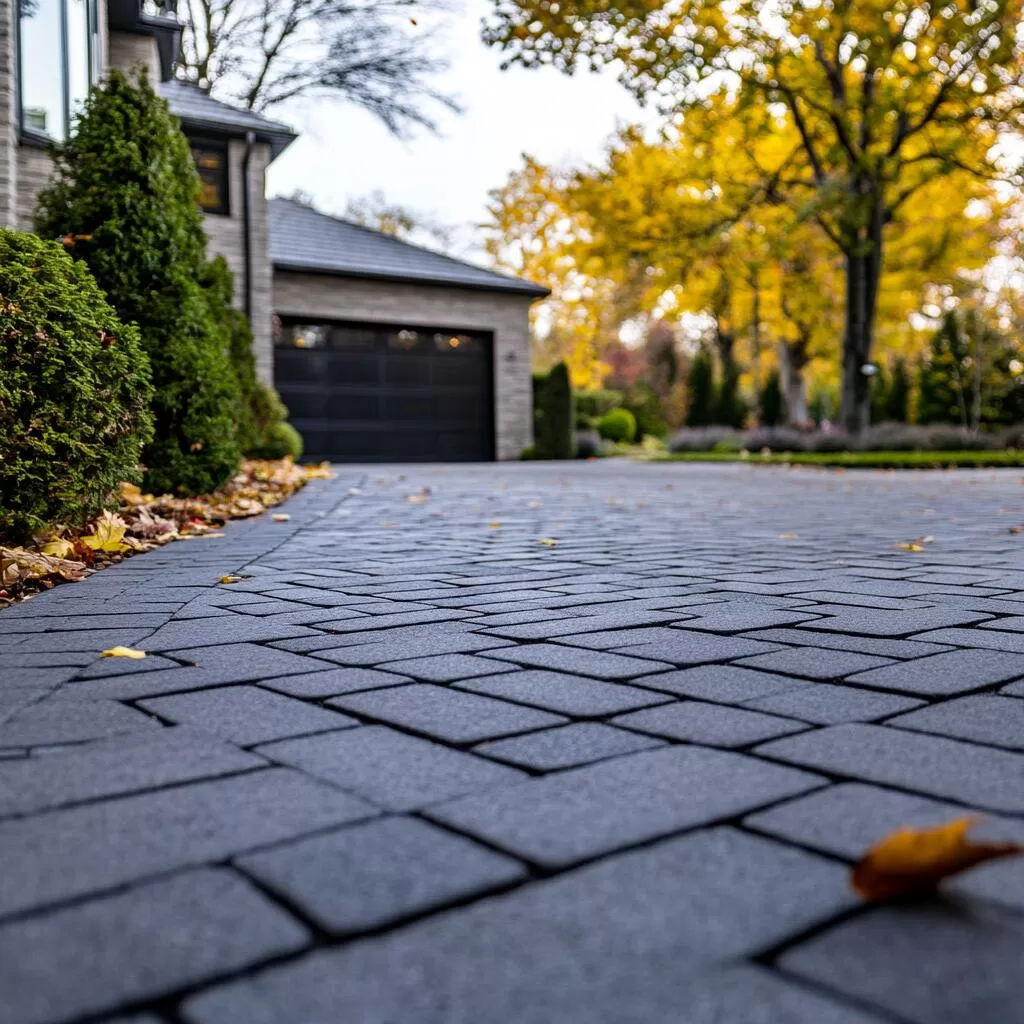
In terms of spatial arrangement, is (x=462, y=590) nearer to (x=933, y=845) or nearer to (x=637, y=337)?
(x=933, y=845)

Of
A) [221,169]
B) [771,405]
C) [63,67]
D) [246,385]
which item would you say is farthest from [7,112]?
[771,405]

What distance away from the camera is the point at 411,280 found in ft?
65.7

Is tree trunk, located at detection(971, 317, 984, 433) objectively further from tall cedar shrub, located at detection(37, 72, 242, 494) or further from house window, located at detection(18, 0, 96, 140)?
tall cedar shrub, located at detection(37, 72, 242, 494)

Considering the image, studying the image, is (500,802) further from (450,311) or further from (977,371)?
(977,371)

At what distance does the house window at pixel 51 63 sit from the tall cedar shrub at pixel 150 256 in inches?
51.4

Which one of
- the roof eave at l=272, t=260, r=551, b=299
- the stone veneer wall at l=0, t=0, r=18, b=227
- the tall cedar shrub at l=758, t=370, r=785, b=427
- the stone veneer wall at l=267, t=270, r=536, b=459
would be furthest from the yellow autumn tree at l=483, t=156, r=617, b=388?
the stone veneer wall at l=0, t=0, r=18, b=227

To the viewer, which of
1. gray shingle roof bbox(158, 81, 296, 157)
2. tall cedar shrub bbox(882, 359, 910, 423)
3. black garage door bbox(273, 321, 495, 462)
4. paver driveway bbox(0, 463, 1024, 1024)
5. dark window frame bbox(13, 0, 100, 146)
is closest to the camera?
paver driveway bbox(0, 463, 1024, 1024)

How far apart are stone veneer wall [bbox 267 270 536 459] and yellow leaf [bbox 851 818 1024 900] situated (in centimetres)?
1861

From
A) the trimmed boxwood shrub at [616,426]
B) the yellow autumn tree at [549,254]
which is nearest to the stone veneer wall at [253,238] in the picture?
the trimmed boxwood shrub at [616,426]

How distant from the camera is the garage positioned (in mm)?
19234

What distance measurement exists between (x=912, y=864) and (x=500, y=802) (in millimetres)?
591

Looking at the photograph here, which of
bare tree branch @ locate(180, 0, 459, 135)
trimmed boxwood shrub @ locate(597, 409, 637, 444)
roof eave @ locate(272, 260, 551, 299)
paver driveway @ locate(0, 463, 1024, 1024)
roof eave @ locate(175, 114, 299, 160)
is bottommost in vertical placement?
paver driveway @ locate(0, 463, 1024, 1024)

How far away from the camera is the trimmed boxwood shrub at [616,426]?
1131 inches

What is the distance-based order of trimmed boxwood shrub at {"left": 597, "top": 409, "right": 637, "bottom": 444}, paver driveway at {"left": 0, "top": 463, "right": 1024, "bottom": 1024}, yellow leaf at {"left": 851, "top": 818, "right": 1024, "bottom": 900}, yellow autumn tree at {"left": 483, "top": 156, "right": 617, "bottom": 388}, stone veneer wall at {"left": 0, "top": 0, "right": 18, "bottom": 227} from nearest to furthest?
paver driveway at {"left": 0, "top": 463, "right": 1024, "bottom": 1024}
yellow leaf at {"left": 851, "top": 818, "right": 1024, "bottom": 900}
stone veneer wall at {"left": 0, "top": 0, "right": 18, "bottom": 227}
trimmed boxwood shrub at {"left": 597, "top": 409, "right": 637, "bottom": 444}
yellow autumn tree at {"left": 483, "top": 156, "right": 617, "bottom": 388}
